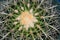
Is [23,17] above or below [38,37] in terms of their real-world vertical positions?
above

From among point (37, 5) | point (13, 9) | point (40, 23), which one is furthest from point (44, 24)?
point (13, 9)

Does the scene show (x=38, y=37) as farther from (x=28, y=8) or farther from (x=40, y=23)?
Answer: (x=28, y=8)

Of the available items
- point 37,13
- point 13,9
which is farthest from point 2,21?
point 37,13

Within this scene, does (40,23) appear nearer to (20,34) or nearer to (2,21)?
(20,34)

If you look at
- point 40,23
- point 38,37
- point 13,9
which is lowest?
point 38,37
